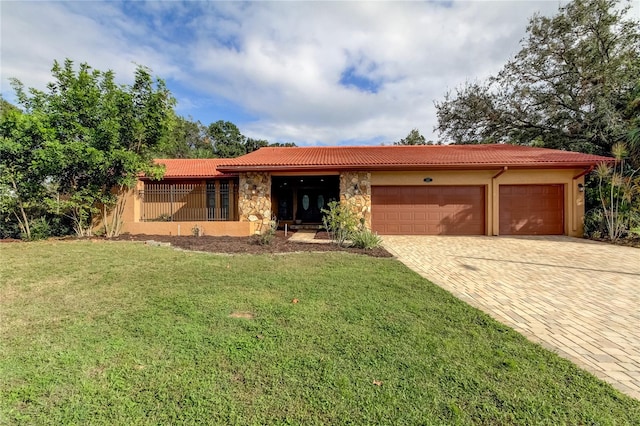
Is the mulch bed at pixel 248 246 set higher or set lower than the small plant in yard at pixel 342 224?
lower

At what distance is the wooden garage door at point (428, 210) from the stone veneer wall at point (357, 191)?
0.62 meters

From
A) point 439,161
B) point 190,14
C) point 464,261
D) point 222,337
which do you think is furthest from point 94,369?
point 439,161

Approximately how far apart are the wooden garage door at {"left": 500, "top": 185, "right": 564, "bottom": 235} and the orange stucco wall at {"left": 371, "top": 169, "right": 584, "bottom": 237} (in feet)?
0.85

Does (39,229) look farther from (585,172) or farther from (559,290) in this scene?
(585,172)

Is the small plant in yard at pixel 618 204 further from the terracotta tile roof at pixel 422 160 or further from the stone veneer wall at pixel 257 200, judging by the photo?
the stone veneer wall at pixel 257 200

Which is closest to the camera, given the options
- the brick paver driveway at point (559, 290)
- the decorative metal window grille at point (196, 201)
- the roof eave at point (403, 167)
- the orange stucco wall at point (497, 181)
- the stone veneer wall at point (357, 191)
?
the brick paver driveway at point (559, 290)

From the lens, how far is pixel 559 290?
527cm

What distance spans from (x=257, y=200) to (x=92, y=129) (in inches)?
254

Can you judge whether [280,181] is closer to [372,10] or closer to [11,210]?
[372,10]

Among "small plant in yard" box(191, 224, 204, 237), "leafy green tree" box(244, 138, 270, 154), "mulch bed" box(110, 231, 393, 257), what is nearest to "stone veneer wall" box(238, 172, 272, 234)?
"small plant in yard" box(191, 224, 204, 237)

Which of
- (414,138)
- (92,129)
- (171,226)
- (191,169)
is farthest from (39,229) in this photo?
(414,138)

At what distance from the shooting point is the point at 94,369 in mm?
2617

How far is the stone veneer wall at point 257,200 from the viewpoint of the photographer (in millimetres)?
12523

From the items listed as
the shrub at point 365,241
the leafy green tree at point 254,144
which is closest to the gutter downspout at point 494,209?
the shrub at point 365,241
